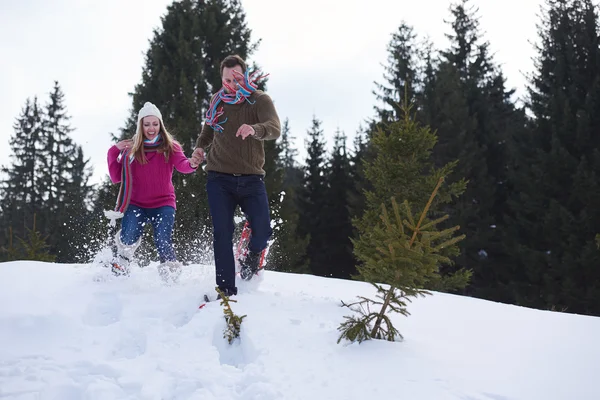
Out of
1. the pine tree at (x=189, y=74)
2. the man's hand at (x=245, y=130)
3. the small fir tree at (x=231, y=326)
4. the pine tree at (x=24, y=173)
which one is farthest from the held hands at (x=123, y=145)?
the pine tree at (x=24, y=173)

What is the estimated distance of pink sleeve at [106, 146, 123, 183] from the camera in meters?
4.72

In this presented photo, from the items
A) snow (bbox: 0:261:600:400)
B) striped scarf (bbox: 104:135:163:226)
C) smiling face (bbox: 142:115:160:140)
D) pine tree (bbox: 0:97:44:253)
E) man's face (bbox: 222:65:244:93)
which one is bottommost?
snow (bbox: 0:261:600:400)

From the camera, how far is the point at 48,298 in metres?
3.80

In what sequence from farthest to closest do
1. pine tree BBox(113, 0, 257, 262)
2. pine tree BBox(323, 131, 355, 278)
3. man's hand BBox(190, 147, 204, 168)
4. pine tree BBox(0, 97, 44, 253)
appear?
pine tree BBox(0, 97, 44, 253), pine tree BBox(323, 131, 355, 278), pine tree BBox(113, 0, 257, 262), man's hand BBox(190, 147, 204, 168)

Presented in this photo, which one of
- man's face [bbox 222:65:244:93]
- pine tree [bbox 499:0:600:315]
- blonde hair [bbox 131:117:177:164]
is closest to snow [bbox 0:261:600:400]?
blonde hair [bbox 131:117:177:164]

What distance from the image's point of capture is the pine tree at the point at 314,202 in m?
22.5

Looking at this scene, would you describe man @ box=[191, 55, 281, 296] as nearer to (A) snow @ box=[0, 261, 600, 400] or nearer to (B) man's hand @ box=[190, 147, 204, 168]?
(B) man's hand @ box=[190, 147, 204, 168]

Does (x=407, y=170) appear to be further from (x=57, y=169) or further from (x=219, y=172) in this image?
(x=57, y=169)

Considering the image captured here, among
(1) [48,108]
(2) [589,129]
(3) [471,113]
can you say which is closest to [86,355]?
(2) [589,129]

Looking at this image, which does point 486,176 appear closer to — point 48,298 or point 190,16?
point 190,16

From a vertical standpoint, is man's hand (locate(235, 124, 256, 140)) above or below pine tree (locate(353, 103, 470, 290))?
below

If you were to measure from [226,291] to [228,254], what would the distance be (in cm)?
33

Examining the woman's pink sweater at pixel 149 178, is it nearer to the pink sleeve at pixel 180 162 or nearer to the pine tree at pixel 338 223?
the pink sleeve at pixel 180 162

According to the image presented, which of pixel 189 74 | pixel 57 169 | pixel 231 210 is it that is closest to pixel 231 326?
pixel 231 210
